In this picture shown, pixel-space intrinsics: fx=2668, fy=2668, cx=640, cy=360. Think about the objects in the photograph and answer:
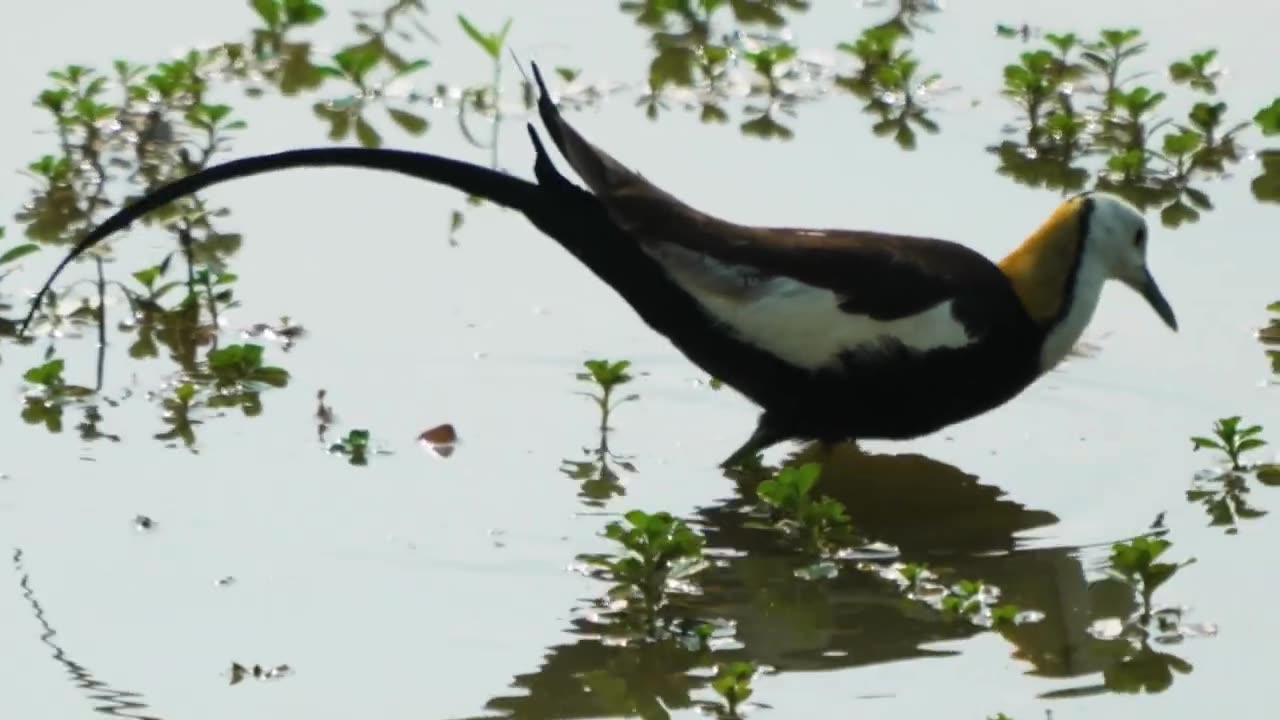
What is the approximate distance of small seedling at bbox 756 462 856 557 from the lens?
6.64m

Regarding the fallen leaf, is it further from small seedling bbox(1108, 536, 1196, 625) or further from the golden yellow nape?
small seedling bbox(1108, 536, 1196, 625)

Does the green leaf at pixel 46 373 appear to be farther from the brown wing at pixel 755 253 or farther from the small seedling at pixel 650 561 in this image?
the small seedling at pixel 650 561

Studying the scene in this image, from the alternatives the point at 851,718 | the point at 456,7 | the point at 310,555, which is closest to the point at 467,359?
the point at 310,555

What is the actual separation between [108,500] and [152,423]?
0.59 m

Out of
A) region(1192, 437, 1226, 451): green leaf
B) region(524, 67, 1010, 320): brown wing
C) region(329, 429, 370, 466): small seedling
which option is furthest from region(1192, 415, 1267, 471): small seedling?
region(329, 429, 370, 466): small seedling

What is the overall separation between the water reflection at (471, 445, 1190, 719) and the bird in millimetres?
280

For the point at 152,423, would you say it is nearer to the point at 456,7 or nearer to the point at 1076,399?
the point at 1076,399

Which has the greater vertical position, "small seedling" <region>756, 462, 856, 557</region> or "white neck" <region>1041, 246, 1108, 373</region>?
"white neck" <region>1041, 246, 1108, 373</region>

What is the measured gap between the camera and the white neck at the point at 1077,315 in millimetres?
7598

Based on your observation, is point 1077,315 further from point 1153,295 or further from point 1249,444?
point 1249,444

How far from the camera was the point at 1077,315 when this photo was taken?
7629 millimetres

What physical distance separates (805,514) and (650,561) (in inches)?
28.0

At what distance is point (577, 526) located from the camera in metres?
6.86

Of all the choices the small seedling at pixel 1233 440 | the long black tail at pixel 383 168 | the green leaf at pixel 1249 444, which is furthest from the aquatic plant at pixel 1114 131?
the long black tail at pixel 383 168
